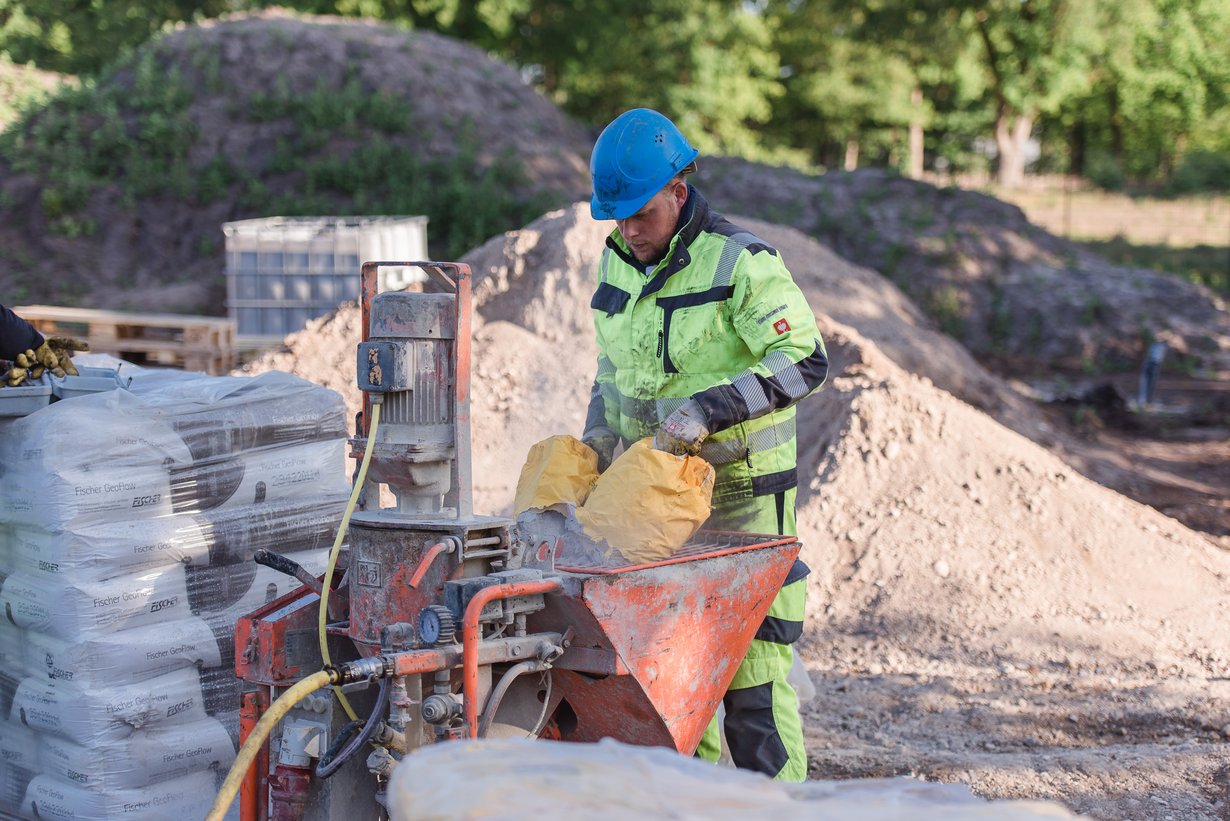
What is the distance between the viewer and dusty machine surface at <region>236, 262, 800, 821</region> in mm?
2832

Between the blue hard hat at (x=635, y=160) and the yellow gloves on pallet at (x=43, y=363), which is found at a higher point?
the blue hard hat at (x=635, y=160)

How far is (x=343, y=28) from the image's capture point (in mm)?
21219

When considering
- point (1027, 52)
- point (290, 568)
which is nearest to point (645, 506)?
point (290, 568)

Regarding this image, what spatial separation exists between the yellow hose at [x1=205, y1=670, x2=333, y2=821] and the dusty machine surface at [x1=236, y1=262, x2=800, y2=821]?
9 centimetres

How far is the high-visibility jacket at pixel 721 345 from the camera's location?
10.9ft

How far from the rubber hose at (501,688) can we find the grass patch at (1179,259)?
22369 mm

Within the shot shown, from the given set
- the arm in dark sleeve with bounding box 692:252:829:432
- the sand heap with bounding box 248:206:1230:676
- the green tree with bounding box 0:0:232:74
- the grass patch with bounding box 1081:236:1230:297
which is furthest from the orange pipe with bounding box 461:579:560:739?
the green tree with bounding box 0:0:232:74

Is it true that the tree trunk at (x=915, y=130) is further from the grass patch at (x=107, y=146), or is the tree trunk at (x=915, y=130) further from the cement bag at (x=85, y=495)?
the cement bag at (x=85, y=495)

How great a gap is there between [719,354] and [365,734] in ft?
4.60

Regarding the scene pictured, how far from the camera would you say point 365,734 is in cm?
279

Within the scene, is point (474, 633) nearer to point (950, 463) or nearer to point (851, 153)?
point (950, 463)

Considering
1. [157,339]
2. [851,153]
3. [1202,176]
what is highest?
[851,153]

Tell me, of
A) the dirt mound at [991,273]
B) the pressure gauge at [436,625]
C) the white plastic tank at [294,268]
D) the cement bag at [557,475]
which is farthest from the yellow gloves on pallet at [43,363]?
the dirt mound at [991,273]

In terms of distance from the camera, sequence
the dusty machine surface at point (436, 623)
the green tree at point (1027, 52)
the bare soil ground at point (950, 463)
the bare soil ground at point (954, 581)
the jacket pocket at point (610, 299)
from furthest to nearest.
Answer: the green tree at point (1027, 52)
the bare soil ground at point (950, 463)
the bare soil ground at point (954, 581)
the jacket pocket at point (610, 299)
the dusty machine surface at point (436, 623)
